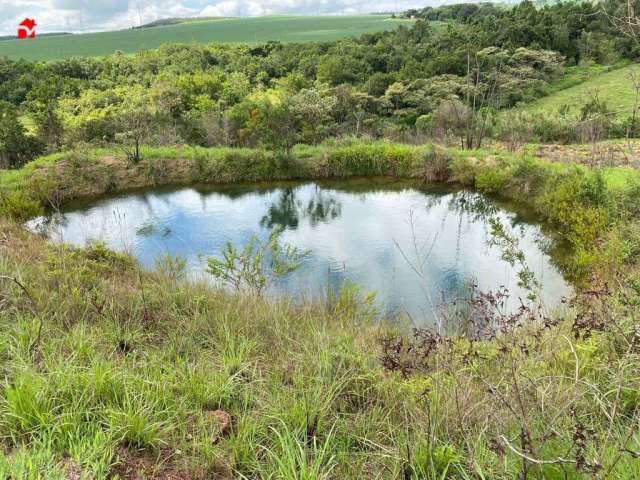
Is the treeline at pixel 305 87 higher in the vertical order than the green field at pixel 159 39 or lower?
lower

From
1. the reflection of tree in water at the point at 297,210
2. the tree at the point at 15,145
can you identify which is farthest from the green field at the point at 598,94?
the tree at the point at 15,145

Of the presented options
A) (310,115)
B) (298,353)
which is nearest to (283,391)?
(298,353)

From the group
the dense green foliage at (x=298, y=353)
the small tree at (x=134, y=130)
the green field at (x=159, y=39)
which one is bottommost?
the dense green foliage at (x=298, y=353)

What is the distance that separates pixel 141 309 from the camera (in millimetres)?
3982

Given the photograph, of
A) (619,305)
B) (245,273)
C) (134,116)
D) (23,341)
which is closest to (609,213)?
(619,305)

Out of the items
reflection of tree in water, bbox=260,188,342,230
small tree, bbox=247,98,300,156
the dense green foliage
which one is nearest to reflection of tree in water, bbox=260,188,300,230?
reflection of tree in water, bbox=260,188,342,230

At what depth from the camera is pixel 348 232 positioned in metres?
9.74

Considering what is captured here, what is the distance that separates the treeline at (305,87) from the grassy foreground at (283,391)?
11152 mm

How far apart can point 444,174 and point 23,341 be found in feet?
40.4

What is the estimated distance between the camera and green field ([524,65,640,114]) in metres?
22.7

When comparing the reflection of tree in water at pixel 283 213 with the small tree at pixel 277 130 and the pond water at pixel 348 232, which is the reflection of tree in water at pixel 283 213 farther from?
the small tree at pixel 277 130

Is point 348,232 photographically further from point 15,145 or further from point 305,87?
point 305,87

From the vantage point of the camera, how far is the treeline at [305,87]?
55.9 feet

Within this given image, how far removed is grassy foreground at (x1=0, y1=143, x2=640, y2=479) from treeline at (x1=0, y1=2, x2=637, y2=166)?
36.6 feet
